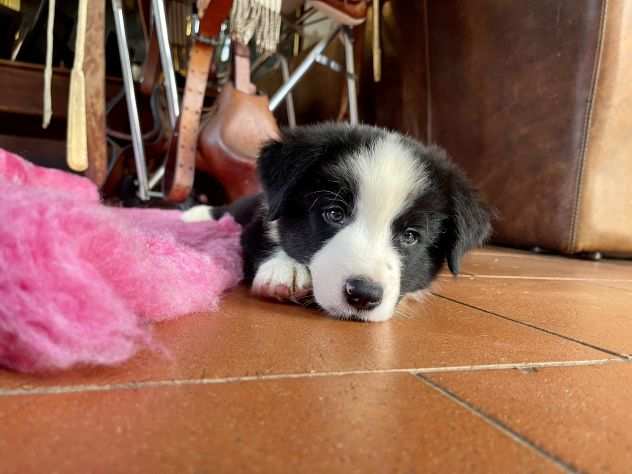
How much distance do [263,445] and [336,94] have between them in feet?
14.0

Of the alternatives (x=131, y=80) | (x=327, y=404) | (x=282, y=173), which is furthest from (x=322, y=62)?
(x=327, y=404)

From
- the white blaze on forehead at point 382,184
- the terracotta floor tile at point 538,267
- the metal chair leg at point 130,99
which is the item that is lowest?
the terracotta floor tile at point 538,267

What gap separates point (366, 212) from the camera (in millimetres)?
1312

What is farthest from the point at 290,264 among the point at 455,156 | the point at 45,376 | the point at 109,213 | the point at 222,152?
the point at 455,156

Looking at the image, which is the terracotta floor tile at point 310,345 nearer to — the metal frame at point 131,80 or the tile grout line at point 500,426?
the tile grout line at point 500,426

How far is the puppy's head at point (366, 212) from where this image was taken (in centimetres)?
121

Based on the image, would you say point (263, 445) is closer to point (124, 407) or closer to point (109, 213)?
point (124, 407)

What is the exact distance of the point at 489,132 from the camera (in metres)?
3.17

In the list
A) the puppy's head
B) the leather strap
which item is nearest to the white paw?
the leather strap

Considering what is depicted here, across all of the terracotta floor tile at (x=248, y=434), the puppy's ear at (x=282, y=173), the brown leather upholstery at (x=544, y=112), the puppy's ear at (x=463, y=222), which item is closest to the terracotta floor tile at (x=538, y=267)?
the brown leather upholstery at (x=544, y=112)

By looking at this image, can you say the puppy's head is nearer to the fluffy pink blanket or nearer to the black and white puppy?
the black and white puppy

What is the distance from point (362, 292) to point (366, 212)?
0.77 feet

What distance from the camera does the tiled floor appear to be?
1.65ft

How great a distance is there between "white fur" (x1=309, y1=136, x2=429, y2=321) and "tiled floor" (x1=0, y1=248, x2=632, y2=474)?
4.4 inches
